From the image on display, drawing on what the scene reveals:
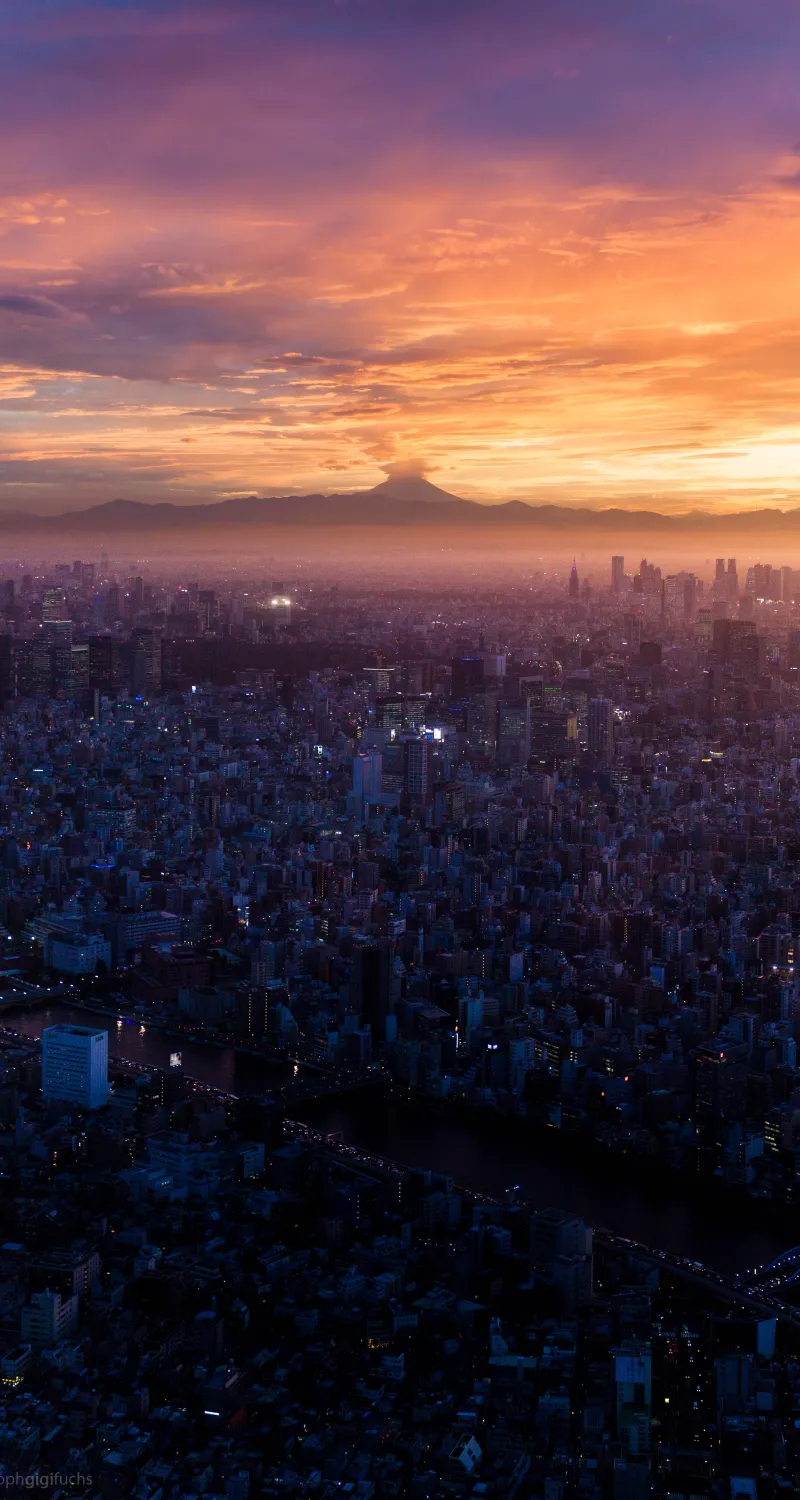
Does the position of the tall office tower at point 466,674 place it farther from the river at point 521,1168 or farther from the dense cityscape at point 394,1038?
the river at point 521,1168

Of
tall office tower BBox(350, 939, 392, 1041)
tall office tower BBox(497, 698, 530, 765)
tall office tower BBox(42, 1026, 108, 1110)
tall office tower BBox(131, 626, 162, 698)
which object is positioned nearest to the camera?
tall office tower BBox(42, 1026, 108, 1110)

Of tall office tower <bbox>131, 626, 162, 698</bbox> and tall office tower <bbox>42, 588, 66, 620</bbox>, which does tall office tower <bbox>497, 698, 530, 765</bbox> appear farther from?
tall office tower <bbox>42, 588, 66, 620</bbox>

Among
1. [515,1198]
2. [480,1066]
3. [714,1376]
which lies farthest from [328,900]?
[714,1376]

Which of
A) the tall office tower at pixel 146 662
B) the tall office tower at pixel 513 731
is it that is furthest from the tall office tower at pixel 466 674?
the tall office tower at pixel 146 662

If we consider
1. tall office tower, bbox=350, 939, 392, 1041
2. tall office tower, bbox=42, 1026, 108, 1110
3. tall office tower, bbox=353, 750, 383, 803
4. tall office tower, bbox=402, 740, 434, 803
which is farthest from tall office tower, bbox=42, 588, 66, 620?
tall office tower, bbox=42, 1026, 108, 1110

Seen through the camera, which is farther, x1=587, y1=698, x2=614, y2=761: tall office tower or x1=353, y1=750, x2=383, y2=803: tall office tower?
x1=587, y1=698, x2=614, y2=761: tall office tower
